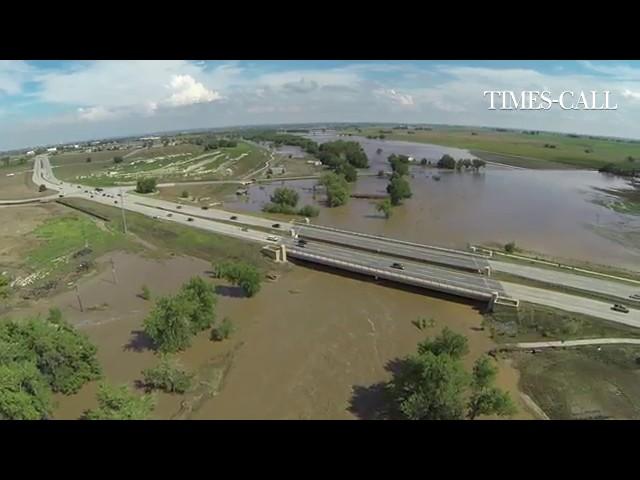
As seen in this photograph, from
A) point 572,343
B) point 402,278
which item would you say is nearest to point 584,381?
point 572,343

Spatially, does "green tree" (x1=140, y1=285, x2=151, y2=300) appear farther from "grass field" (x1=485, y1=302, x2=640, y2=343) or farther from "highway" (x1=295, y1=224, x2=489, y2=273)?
"grass field" (x1=485, y1=302, x2=640, y2=343)

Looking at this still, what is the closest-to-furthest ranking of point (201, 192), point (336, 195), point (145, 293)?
1. point (145, 293)
2. point (336, 195)
3. point (201, 192)

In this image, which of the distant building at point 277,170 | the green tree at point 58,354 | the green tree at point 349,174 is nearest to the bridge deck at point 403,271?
the green tree at point 58,354

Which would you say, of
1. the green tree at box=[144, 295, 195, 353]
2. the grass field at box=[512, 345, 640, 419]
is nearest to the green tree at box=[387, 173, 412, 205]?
the grass field at box=[512, 345, 640, 419]

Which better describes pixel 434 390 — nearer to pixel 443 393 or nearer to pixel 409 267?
pixel 443 393

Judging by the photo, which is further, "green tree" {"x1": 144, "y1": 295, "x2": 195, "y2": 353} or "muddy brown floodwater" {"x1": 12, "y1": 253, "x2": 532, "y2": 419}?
"green tree" {"x1": 144, "y1": 295, "x2": 195, "y2": 353}

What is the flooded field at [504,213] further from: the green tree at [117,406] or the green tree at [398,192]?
the green tree at [117,406]

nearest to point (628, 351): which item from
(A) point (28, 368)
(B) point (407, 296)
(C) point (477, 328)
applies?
(C) point (477, 328)
